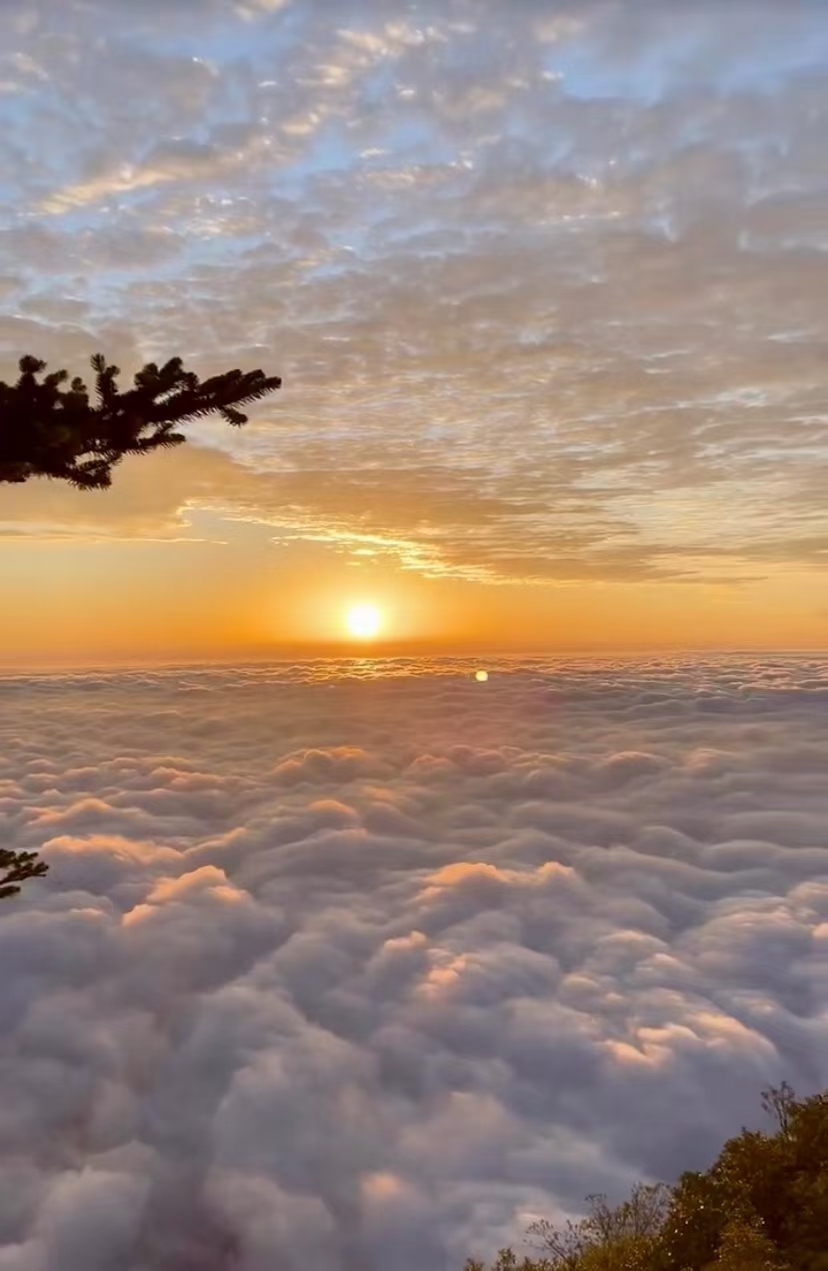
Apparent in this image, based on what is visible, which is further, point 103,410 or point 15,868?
point 15,868

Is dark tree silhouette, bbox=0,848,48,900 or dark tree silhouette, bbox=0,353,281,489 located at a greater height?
dark tree silhouette, bbox=0,353,281,489

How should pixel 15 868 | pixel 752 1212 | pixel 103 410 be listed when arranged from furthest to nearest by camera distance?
pixel 752 1212, pixel 15 868, pixel 103 410

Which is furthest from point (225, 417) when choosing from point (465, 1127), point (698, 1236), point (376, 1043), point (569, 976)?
point (569, 976)

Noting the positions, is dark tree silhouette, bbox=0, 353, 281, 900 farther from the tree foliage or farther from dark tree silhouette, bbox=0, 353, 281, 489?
the tree foliage

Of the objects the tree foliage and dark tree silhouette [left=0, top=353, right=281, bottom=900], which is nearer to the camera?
dark tree silhouette [left=0, top=353, right=281, bottom=900]

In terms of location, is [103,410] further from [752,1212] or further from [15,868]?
[752,1212]

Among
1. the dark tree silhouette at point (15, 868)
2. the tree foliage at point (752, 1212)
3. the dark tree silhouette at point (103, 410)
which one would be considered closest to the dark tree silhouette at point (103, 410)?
the dark tree silhouette at point (103, 410)

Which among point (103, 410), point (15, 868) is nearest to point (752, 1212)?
point (15, 868)

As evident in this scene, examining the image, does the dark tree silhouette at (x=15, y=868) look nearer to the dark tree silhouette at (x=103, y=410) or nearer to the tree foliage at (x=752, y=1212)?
the dark tree silhouette at (x=103, y=410)

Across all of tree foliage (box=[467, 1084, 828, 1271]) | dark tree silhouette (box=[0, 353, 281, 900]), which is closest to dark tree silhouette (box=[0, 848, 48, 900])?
dark tree silhouette (box=[0, 353, 281, 900])

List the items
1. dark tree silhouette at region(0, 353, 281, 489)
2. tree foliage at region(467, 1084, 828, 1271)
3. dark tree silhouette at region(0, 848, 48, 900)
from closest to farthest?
Result: dark tree silhouette at region(0, 353, 281, 489)
dark tree silhouette at region(0, 848, 48, 900)
tree foliage at region(467, 1084, 828, 1271)
